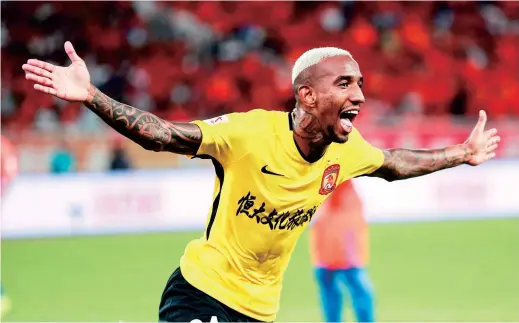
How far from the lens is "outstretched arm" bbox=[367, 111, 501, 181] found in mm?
5938

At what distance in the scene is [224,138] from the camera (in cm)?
507

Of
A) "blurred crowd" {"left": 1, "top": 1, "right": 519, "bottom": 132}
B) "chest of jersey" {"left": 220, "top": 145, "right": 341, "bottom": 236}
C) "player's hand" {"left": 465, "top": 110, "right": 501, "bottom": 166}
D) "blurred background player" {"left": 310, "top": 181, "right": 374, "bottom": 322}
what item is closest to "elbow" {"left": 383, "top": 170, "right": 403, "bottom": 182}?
"player's hand" {"left": 465, "top": 110, "right": 501, "bottom": 166}

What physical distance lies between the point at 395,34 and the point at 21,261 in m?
11.5

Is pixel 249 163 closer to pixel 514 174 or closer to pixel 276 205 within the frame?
pixel 276 205

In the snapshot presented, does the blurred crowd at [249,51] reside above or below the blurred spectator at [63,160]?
above

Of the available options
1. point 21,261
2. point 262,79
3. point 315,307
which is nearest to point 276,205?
point 315,307

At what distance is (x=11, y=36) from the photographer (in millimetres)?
19609

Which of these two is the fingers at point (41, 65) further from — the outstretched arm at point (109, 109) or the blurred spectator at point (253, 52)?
the blurred spectator at point (253, 52)

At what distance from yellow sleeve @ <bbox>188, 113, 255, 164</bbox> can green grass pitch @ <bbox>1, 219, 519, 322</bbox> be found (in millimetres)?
5011

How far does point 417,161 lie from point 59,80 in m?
2.52

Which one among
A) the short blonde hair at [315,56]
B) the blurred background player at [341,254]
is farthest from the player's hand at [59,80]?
the blurred background player at [341,254]

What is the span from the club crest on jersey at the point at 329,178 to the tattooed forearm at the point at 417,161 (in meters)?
0.46

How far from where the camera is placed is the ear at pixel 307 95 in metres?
5.19

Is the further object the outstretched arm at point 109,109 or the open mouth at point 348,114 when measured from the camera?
the open mouth at point 348,114
